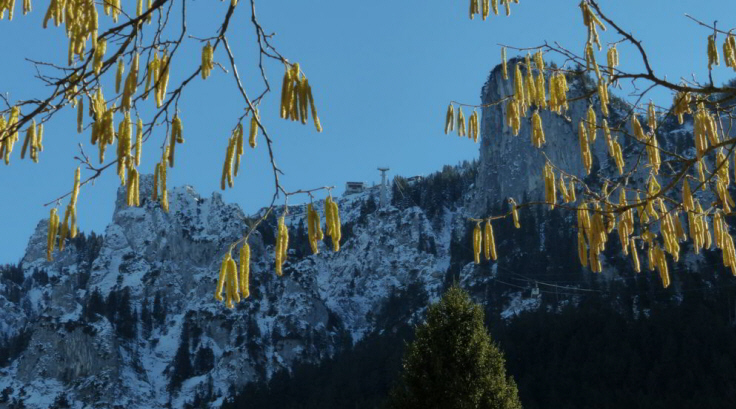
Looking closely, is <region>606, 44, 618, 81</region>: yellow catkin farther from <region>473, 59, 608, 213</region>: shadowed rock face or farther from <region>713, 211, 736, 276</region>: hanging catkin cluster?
<region>473, 59, 608, 213</region>: shadowed rock face

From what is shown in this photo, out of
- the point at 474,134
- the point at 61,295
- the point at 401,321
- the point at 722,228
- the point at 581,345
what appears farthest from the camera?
the point at 61,295

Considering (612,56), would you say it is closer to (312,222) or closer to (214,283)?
(312,222)

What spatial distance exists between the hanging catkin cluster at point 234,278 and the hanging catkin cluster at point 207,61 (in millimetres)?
650

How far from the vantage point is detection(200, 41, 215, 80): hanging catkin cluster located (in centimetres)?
331

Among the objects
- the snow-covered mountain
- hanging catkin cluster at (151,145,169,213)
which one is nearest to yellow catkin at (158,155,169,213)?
hanging catkin cluster at (151,145,169,213)

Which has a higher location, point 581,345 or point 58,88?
point 581,345

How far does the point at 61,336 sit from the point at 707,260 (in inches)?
3148

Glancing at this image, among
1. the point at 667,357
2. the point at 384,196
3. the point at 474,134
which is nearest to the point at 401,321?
the point at 384,196

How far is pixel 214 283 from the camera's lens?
137625mm

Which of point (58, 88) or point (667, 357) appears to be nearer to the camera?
point (58, 88)

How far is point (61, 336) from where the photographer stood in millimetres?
117625

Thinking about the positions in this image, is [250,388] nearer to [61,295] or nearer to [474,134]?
[61,295]

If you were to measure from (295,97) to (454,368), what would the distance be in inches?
471

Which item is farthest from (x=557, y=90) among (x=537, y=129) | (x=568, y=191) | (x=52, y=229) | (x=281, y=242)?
(x=52, y=229)
